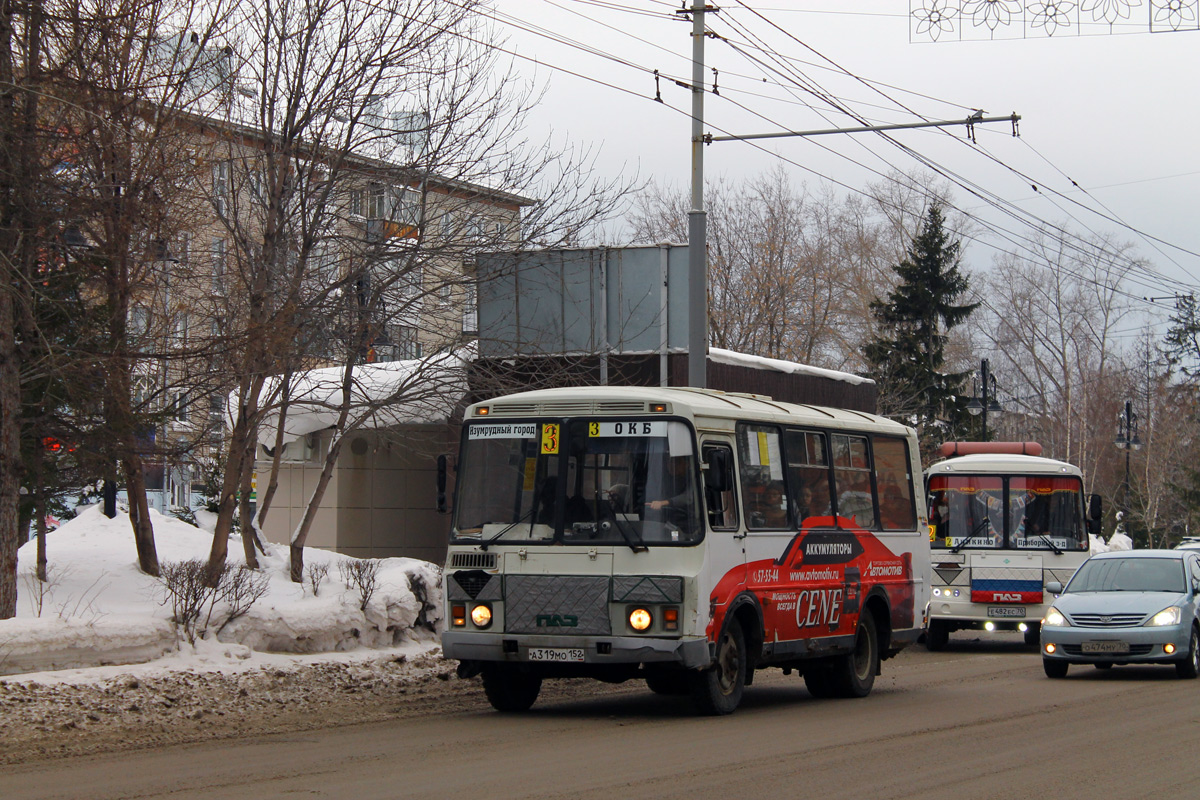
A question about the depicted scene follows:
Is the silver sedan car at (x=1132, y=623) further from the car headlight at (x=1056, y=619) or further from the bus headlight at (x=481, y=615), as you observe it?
the bus headlight at (x=481, y=615)

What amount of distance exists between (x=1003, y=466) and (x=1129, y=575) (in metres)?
5.05

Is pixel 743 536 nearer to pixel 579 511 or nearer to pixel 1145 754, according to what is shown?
pixel 579 511

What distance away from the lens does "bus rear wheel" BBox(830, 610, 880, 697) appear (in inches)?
593

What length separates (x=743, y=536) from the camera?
42.1 ft

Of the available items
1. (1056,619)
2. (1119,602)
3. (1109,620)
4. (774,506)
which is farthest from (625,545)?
(1119,602)

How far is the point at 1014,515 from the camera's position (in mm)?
22891

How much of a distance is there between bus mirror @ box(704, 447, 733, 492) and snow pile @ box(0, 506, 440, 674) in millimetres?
5024

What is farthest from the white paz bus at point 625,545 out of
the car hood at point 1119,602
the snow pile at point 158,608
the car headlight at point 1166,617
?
the car headlight at point 1166,617

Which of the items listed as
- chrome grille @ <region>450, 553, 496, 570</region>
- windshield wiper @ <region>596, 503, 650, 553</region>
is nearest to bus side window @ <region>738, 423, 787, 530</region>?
windshield wiper @ <region>596, 503, 650, 553</region>

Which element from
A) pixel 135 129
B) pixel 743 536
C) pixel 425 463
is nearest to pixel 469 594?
pixel 743 536

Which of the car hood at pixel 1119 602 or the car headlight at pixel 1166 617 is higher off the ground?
the car hood at pixel 1119 602

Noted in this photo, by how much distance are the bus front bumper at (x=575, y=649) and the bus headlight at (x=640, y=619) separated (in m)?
0.09

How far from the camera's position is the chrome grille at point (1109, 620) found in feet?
55.7

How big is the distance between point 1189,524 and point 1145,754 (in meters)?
67.8
